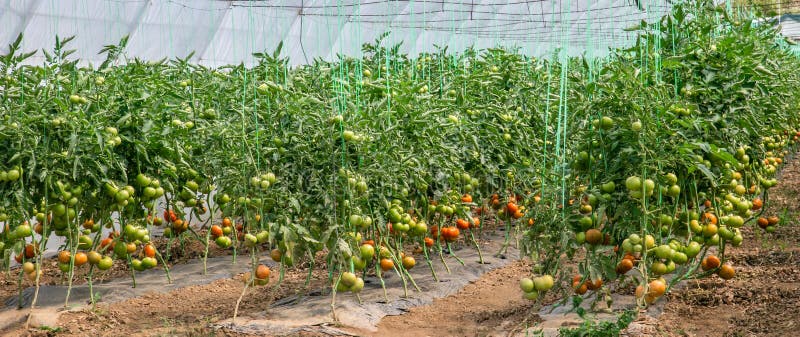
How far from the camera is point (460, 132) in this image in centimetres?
414

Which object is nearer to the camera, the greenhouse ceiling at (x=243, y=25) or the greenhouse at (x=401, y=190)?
the greenhouse at (x=401, y=190)

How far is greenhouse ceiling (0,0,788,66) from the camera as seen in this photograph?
670cm

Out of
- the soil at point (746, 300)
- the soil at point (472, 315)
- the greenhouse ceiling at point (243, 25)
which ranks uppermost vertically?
the greenhouse ceiling at point (243, 25)

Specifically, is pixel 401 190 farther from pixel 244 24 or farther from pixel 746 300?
pixel 244 24

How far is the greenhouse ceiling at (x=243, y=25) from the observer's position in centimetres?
670

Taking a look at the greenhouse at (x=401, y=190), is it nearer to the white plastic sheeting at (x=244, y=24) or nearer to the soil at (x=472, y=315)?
the soil at (x=472, y=315)

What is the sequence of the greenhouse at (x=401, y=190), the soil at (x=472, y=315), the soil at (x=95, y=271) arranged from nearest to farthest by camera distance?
the greenhouse at (x=401, y=190)
the soil at (x=472, y=315)
the soil at (x=95, y=271)

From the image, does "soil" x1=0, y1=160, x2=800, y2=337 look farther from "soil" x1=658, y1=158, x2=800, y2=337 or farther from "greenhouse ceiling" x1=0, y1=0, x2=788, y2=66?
"greenhouse ceiling" x1=0, y1=0, x2=788, y2=66

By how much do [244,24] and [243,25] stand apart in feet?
0.08

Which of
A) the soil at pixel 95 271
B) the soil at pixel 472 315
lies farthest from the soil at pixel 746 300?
the soil at pixel 95 271

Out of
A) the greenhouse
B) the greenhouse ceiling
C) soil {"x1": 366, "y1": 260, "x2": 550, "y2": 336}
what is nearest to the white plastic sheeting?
the greenhouse ceiling

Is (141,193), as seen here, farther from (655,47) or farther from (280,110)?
(655,47)

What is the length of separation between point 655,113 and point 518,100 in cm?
215

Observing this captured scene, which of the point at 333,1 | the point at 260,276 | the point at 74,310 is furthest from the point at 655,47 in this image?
the point at 333,1
